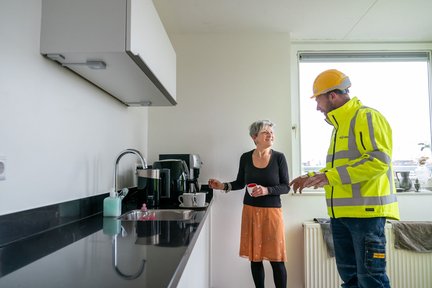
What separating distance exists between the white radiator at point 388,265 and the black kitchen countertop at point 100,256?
61.5 inches

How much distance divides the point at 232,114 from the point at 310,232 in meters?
1.23

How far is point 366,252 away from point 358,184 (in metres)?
0.33

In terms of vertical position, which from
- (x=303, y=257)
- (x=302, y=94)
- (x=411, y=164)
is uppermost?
(x=302, y=94)

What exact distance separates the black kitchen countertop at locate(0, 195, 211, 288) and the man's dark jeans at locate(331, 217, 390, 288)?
0.83m

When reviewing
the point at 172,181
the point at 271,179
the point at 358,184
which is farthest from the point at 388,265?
the point at 172,181

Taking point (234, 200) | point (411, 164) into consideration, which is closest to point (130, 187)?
point (234, 200)

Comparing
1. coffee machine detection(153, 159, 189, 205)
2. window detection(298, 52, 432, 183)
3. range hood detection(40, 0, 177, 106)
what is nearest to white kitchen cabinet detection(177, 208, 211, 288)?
coffee machine detection(153, 159, 189, 205)

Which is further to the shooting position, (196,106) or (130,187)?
(196,106)

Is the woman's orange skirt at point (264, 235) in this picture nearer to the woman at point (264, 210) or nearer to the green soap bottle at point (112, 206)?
the woman at point (264, 210)

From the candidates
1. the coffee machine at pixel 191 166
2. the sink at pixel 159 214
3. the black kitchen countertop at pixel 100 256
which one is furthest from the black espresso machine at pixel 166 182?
the black kitchen countertop at pixel 100 256

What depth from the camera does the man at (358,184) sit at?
4.42 ft

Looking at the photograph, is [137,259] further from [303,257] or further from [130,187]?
[303,257]

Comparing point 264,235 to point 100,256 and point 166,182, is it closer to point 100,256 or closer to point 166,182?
point 166,182

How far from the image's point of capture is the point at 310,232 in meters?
2.36
